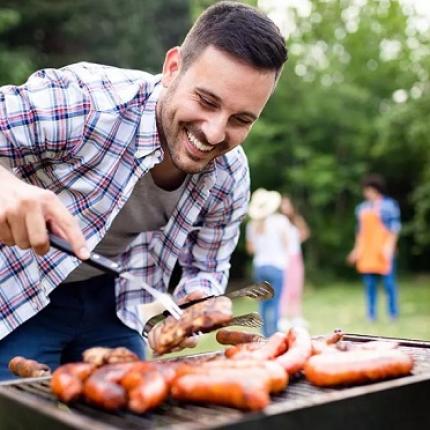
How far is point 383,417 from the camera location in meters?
1.86

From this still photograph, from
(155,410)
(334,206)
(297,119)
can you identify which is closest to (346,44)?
(297,119)

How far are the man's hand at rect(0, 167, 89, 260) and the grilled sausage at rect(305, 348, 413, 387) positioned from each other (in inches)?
28.5

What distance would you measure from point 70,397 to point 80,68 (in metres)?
1.40

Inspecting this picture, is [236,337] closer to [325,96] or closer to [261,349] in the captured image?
[261,349]

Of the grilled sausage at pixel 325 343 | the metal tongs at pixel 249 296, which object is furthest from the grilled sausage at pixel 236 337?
the grilled sausage at pixel 325 343

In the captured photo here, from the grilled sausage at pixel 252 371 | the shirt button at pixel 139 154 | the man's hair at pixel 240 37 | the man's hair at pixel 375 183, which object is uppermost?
the man's hair at pixel 375 183

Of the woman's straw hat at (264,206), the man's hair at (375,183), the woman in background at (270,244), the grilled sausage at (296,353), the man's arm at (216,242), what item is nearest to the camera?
the grilled sausage at (296,353)

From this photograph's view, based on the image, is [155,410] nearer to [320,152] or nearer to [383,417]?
[383,417]

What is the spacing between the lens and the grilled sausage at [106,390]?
176 cm

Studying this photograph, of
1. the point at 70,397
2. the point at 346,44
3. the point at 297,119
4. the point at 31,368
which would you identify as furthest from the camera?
the point at 346,44

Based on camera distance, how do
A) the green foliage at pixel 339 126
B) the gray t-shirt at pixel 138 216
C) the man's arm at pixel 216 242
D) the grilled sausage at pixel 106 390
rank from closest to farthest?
the grilled sausage at pixel 106 390 → the gray t-shirt at pixel 138 216 → the man's arm at pixel 216 242 → the green foliage at pixel 339 126

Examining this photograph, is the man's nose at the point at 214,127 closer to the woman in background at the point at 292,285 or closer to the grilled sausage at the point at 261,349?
the grilled sausage at the point at 261,349

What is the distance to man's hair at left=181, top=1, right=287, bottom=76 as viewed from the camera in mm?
2582

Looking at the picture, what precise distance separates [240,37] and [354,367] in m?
1.29
